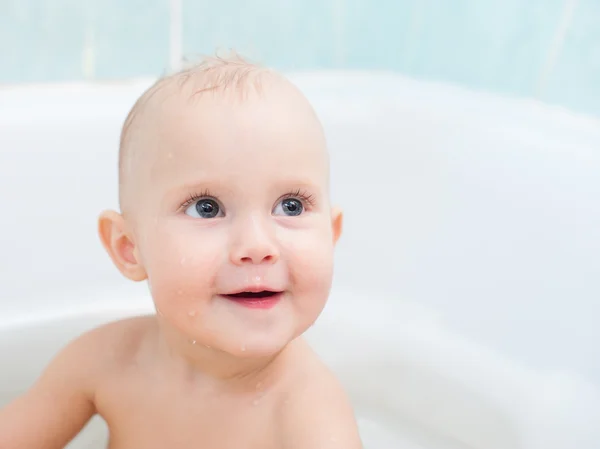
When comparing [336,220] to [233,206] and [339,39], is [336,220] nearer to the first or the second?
[233,206]

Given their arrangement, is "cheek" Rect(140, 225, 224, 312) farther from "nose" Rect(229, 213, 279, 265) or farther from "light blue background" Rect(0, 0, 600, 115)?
"light blue background" Rect(0, 0, 600, 115)

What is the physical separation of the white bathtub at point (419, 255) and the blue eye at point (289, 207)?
0.51 meters

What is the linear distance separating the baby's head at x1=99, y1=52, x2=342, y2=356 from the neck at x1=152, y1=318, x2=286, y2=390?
10 centimetres

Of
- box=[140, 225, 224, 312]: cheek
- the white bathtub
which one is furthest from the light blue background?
box=[140, 225, 224, 312]: cheek

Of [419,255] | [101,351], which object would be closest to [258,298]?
[101,351]

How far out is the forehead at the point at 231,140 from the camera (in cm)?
61

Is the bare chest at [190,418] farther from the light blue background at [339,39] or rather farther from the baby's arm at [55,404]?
the light blue background at [339,39]

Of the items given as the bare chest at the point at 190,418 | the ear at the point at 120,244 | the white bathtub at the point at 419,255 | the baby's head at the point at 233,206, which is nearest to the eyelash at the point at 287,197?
the baby's head at the point at 233,206

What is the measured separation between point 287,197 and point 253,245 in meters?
0.07

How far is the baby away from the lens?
61 cm

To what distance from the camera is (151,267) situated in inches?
25.5

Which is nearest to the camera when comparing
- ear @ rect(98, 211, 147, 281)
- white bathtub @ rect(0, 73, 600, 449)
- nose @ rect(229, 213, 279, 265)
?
nose @ rect(229, 213, 279, 265)

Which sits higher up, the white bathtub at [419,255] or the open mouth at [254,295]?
the open mouth at [254,295]

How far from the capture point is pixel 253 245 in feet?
1.92
